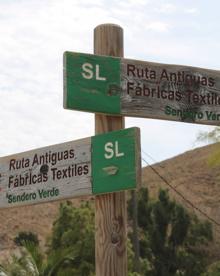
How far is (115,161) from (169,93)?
67 centimetres

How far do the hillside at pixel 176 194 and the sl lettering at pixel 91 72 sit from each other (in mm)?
35345

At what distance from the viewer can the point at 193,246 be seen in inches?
1342

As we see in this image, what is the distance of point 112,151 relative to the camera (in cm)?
402

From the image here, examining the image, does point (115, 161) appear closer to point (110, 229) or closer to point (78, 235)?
point (110, 229)

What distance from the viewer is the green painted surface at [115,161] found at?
3873 millimetres

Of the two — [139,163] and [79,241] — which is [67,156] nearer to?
[139,163]

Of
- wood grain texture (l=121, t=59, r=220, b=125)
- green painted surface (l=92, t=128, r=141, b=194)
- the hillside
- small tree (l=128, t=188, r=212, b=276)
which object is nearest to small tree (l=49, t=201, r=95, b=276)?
small tree (l=128, t=188, r=212, b=276)

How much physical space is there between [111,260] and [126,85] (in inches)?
43.1

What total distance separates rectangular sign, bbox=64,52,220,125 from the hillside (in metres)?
35.2

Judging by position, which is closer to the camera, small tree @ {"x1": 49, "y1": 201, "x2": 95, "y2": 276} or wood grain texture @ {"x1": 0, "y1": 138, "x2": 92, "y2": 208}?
wood grain texture @ {"x1": 0, "y1": 138, "x2": 92, "y2": 208}

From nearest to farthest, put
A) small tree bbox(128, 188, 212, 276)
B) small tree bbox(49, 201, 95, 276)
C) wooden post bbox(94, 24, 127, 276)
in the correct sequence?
wooden post bbox(94, 24, 127, 276)
small tree bbox(49, 201, 95, 276)
small tree bbox(128, 188, 212, 276)

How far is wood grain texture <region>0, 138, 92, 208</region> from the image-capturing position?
13.8ft

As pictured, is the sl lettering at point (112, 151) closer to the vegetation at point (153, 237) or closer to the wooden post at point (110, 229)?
the wooden post at point (110, 229)

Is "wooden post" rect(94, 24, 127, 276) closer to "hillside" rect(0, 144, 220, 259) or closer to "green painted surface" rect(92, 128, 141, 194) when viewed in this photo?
"green painted surface" rect(92, 128, 141, 194)
